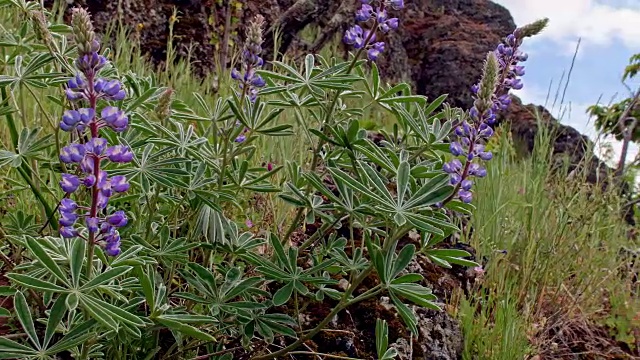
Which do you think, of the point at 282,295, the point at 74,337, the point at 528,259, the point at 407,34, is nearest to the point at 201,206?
the point at 282,295

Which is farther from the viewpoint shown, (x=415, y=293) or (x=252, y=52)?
(x=252, y=52)

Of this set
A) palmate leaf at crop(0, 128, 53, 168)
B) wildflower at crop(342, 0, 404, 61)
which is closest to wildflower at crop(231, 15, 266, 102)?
wildflower at crop(342, 0, 404, 61)

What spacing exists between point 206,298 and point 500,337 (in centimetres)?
121

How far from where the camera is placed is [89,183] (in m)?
0.95

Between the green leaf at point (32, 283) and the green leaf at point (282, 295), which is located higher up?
the green leaf at point (32, 283)

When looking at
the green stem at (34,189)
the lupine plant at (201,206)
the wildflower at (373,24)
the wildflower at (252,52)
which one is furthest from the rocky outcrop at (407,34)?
the green stem at (34,189)

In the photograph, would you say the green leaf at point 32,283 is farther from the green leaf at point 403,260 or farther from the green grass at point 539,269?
the green grass at point 539,269

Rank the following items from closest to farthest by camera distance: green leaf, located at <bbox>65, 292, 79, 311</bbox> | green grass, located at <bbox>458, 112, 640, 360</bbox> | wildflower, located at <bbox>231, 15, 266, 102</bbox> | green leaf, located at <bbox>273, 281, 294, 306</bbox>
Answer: green leaf, located at <bbox>65, 292, 79, 311</bbox> → green leaf, located at <bbox>273, 281, 294, 306</bbox> → wildflower, located at <bbox>231, 15, 266, 102</bbox> → green grass, located at <bbox>458, 112, 640, 360</bbox>

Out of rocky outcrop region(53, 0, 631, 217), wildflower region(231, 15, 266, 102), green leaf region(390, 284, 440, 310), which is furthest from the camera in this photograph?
rocky outcrop region(53, 0, 631, 217)

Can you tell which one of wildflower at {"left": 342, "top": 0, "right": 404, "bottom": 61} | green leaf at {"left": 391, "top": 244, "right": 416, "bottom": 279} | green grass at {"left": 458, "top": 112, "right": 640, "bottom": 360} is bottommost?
green grass at {"left": 458, "top": 112, "right": 640, "bottom": 360}

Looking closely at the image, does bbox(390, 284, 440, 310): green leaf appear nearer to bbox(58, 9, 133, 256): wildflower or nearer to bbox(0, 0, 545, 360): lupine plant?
bbox(0, 0, 545, 360): lupine plant

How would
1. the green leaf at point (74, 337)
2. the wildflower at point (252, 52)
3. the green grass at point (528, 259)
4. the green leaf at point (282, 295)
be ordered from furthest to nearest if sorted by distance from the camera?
the green grass at point (528, 259) < the wildflower at point (252, 52) < the green leaf at point (282, 295) < the green leaf at point (74, 337)

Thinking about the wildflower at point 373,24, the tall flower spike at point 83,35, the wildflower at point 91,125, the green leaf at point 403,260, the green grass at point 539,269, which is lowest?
the green grass at point 539,269

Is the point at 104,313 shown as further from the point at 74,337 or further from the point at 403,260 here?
the point at 403,260
